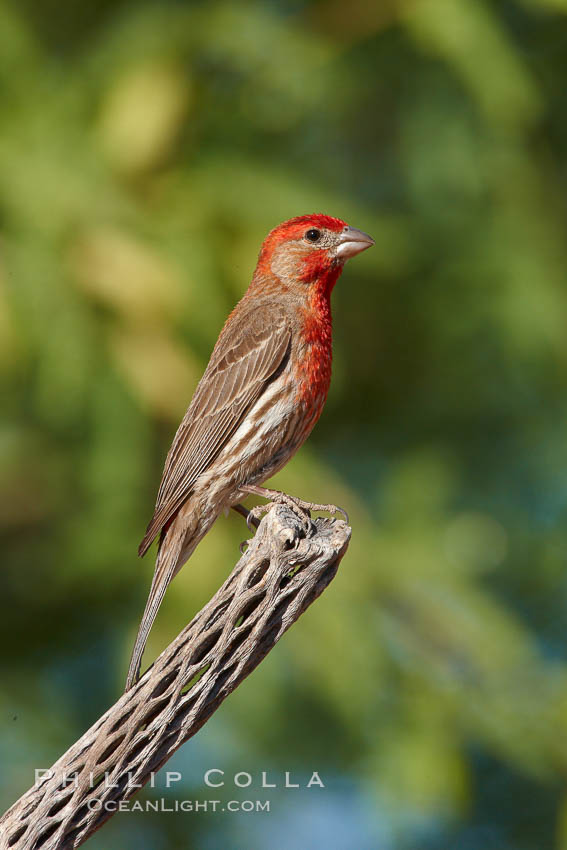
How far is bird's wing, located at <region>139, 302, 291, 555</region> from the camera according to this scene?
169 inches

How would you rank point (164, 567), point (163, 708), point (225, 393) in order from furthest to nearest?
point (225, 393) < point (164, 567) < point (163, 708)

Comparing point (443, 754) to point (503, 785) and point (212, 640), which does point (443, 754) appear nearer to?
point (503, 785)

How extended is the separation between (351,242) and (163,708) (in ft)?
7.73

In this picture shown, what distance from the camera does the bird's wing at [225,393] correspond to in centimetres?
430

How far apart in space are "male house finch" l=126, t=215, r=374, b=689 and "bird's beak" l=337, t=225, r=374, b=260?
0.05 metres

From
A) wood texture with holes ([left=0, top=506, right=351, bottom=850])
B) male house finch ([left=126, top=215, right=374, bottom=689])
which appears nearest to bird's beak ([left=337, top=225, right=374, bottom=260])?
male house finch ([left=126, top=215, right=374, bottom=689])

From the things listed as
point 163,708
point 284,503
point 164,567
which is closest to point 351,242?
point 284,503

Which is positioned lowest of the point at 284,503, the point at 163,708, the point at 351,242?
the point at 163,708

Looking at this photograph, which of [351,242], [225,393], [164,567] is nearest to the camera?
[164,567]

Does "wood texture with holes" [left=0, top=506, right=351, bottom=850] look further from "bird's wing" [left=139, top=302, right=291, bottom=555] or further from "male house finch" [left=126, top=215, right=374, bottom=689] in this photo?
"bird's wing" [left=139, top=302, right=291, bottom=555]

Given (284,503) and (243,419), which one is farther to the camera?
(243,419)

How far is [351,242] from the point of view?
15.5ft

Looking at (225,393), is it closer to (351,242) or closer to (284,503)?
(284,503)

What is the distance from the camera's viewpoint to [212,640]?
10.1 feet
